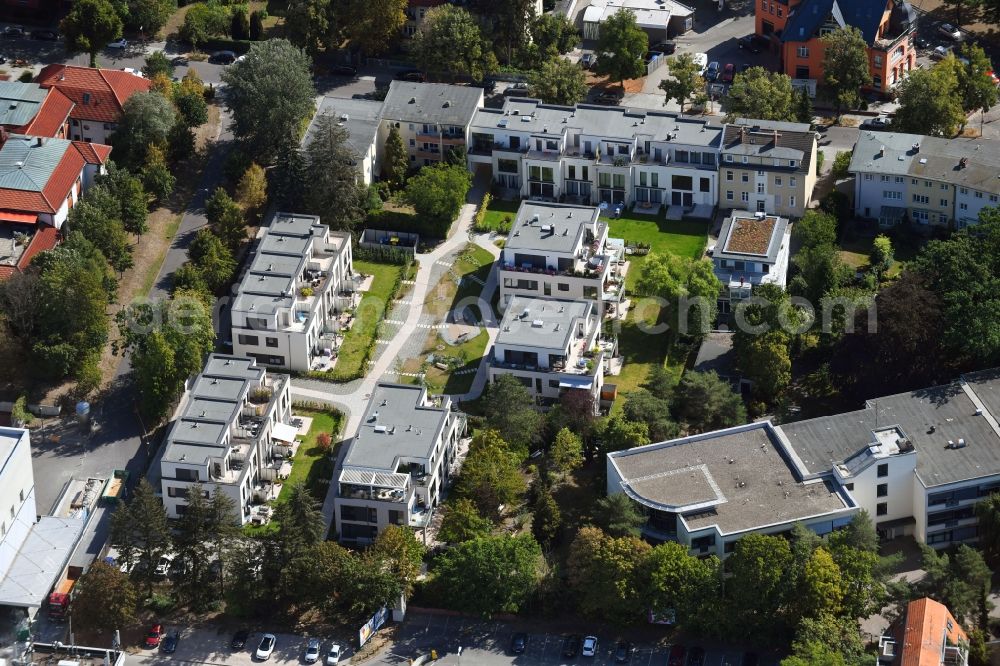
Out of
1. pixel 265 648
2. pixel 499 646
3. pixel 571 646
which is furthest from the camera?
pixel 265 648

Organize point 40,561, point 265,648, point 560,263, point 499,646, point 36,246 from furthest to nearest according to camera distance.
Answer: point 560,263 → point 36,246 → point 40,561 → point 265,648 → point 499,646

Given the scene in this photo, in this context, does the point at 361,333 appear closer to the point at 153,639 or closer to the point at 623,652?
the point at 153,639

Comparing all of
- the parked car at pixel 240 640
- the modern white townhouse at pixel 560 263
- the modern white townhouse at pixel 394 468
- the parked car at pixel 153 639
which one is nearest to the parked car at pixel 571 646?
the modern white townhouse at pixel 394 468

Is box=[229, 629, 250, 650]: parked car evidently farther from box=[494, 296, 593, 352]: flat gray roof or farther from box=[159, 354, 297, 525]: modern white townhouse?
box=[494, 296, 593, 352]: flat gray roof

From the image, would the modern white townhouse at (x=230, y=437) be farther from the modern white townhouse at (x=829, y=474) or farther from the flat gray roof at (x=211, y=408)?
the modern white townhouse at (x=829, y=474)

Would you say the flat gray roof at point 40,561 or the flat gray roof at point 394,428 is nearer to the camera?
the flat gray roof at point 40,561

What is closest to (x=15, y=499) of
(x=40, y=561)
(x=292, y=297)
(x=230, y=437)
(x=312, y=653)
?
(x=40, y=561)

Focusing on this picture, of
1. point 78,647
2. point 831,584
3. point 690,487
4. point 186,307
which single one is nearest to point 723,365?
point 690,487
